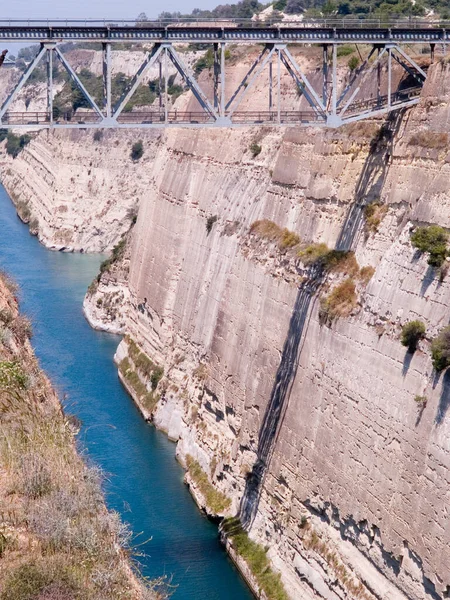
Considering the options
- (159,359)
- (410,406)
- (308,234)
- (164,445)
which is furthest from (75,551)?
(159,359)

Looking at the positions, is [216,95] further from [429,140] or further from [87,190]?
[87,190]

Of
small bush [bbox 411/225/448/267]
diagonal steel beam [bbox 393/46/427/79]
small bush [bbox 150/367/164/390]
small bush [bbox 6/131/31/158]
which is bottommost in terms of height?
small bush [bbox 6/131/31/158]

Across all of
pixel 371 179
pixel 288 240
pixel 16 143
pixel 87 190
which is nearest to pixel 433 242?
pixel 371 179

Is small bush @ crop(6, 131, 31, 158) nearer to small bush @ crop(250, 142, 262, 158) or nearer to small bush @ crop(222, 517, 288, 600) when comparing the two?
small bush @ crop(250, 142, 262, 158)

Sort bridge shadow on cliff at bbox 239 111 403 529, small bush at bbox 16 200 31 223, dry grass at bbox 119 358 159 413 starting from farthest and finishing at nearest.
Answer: small bush at bbox 16 200 31 223 < dry grass at bbox 119 358 159 413 < bridge shadow on cliff at bbox 239 111 403 529

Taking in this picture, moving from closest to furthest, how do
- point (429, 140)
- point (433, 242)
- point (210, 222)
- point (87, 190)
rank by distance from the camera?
point (433, 242), point (429, 140), point (210, 222), point (87, 190)

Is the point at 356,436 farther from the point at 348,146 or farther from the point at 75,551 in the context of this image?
the point at 75,551

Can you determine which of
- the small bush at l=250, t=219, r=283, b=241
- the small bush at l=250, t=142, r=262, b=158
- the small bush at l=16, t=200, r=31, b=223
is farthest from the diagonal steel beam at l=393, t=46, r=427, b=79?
the small bush at l=16, t=200, r=31, b=223
